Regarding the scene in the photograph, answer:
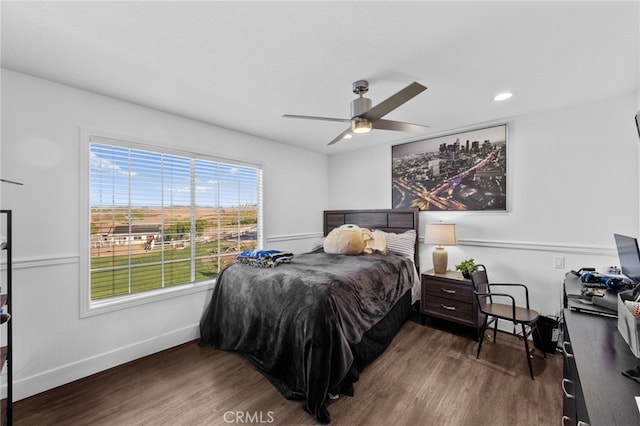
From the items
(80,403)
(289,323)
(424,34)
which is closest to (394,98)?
(424,34)

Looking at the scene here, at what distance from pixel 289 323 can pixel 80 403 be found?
159 centimetres

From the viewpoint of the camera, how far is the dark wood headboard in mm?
3651

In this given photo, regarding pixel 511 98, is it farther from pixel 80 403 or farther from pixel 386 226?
pixel 80 403

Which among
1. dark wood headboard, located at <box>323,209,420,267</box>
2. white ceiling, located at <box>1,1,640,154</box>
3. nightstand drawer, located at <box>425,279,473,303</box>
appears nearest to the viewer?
white ceiling, located at <box>1,1,640,154</box>

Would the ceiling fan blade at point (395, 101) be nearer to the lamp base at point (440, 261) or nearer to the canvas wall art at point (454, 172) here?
the canvas wall art at point (454, 172)

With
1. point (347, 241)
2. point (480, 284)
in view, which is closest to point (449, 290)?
point (480, 284)

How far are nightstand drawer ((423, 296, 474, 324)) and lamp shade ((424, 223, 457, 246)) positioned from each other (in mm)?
629

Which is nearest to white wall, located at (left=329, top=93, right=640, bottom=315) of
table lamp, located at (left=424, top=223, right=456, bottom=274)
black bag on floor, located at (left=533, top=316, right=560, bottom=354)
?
black bag on floor, located at (left=533, top=316, right=560, bottom=354)

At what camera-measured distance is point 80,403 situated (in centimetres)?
191

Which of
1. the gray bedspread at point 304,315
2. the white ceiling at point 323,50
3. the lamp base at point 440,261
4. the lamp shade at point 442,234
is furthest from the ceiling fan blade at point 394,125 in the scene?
the lamp base at point 440,261

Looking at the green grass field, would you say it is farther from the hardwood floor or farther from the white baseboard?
the hardwood floor

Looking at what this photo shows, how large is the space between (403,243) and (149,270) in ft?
9.69

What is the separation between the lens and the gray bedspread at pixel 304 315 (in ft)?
6.06

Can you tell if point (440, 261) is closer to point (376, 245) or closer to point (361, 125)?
point (376, 245)
